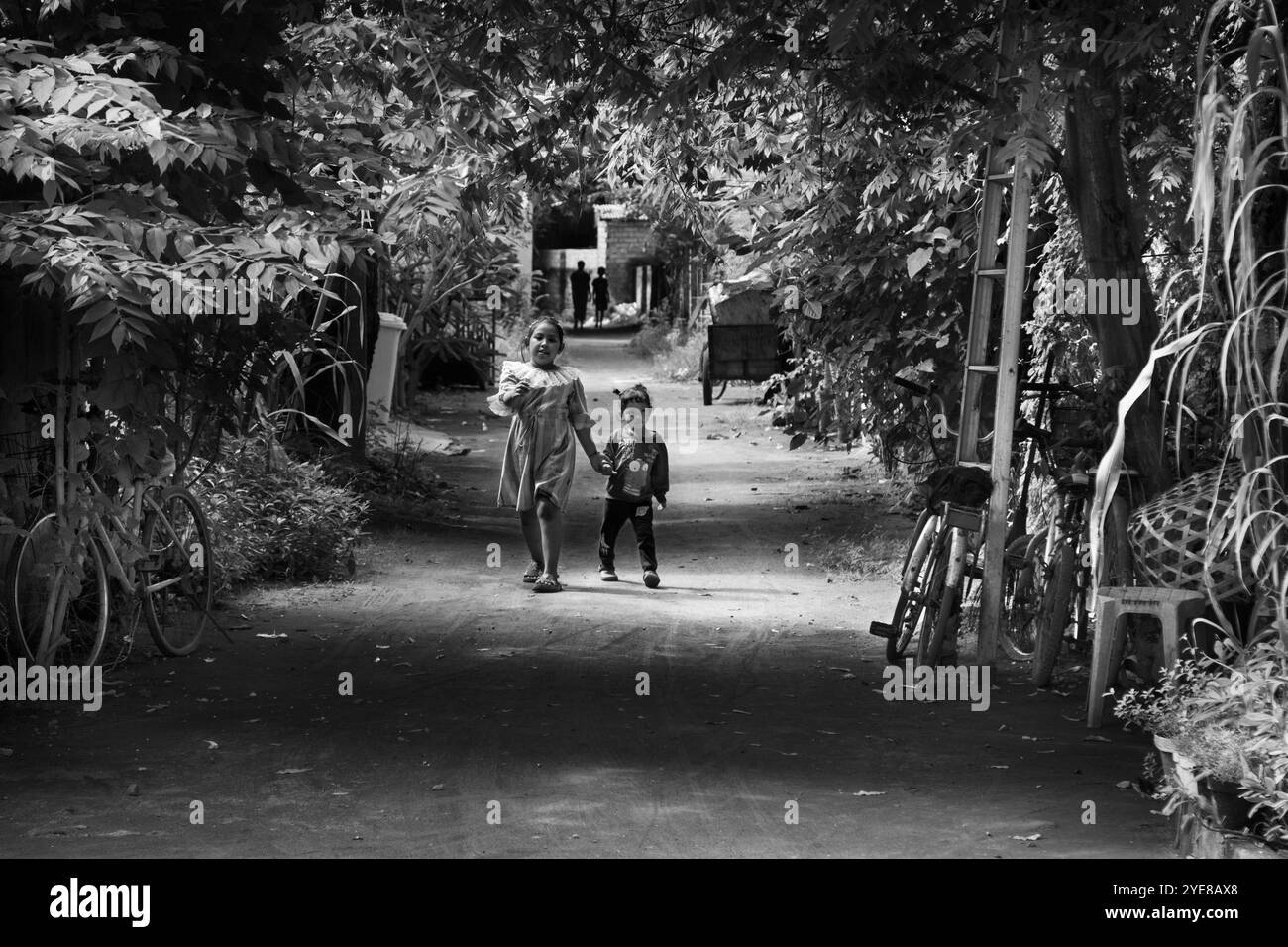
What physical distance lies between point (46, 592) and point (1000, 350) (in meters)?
5.02

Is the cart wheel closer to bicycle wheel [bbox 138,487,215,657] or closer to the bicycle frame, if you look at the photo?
bicycle wheel [bbox 138,487,215,657]

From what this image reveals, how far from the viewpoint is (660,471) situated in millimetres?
11078

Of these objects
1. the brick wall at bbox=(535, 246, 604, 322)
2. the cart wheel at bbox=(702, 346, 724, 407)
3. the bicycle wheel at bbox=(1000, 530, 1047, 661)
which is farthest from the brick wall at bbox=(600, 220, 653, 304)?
the bicycle wheel at bbox=(1000, 530, 1047, 661)

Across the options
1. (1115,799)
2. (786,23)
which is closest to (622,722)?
(1115,799)

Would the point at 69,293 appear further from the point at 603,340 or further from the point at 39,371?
the point at 603,340

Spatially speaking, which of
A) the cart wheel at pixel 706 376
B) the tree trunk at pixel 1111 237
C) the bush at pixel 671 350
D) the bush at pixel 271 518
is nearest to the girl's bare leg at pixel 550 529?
the bush at pixel 271 518

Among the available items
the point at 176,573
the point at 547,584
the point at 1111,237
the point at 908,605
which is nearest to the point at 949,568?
the point at 908,605

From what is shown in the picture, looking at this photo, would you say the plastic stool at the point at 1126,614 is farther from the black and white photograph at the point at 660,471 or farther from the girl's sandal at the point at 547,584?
the girl's sandal at the point at 547,584

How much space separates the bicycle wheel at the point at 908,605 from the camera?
8102mm

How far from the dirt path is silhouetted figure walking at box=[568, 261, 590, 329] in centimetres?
3127

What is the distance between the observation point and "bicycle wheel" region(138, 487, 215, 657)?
820 centimetres

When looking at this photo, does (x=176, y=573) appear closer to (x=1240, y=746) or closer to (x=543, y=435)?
(x=543, y=435)

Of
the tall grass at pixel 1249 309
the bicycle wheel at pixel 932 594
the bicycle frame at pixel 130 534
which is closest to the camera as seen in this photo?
the tall grass at pixel 1249 309

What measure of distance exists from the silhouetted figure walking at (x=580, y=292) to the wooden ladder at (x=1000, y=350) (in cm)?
3405
